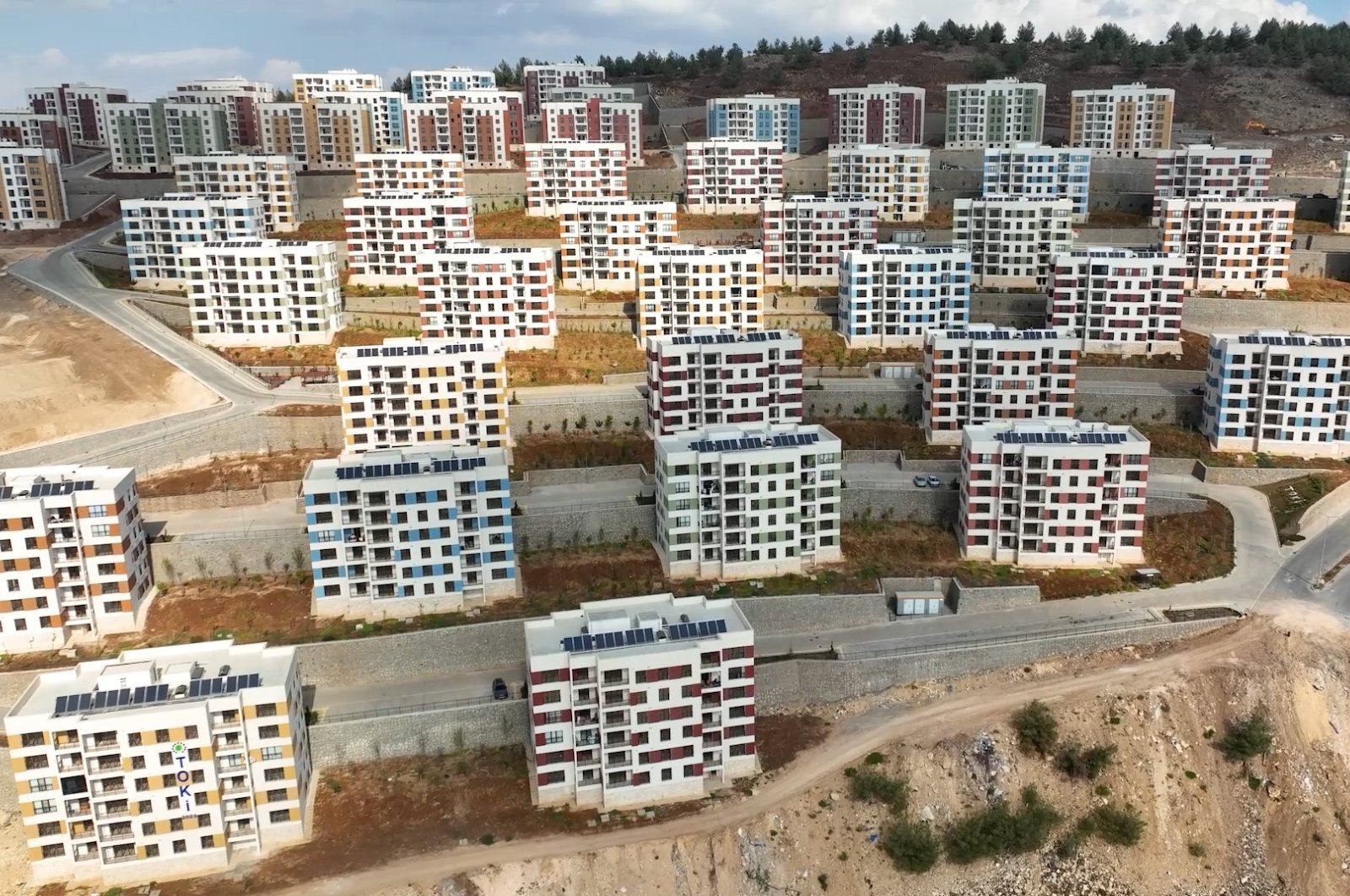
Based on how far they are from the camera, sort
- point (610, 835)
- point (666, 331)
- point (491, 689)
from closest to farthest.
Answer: point (610, 835) → point (491, 689) → point (666, 331)

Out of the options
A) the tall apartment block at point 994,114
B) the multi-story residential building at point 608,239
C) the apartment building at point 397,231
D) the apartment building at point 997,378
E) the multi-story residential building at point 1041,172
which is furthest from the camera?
the tall apartment block at point 994,114

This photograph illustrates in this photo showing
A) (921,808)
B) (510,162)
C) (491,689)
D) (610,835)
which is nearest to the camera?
(610,835)

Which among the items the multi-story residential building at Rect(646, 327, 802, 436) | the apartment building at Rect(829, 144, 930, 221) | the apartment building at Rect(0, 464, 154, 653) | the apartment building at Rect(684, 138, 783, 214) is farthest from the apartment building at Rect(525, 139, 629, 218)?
the apartment building at Rect(0, 464, 154, 653)

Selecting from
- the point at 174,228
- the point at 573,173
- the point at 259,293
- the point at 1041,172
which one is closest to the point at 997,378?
the point at 1041,172

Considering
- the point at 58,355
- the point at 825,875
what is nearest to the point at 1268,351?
the point at 825,875

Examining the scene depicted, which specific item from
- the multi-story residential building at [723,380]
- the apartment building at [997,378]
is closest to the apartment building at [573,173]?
the multi-story residential building at [723,380]

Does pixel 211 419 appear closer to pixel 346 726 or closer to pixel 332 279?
pixel 332 279

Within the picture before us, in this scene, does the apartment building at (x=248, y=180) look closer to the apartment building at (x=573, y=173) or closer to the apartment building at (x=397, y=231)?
the apartment building at (x=397, y=231)

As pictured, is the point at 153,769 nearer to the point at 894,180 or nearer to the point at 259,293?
the point at 259,293
